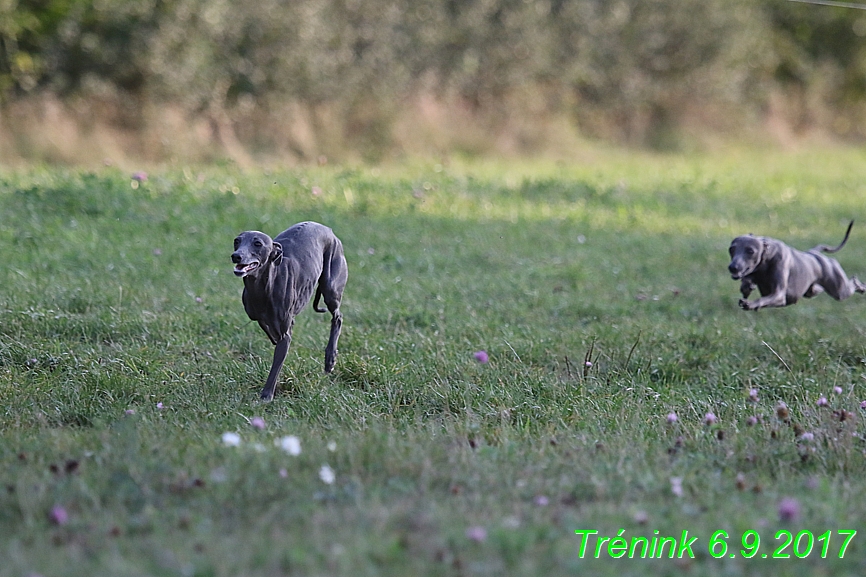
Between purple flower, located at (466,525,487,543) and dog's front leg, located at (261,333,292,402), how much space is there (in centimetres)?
195

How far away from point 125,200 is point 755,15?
709 inches

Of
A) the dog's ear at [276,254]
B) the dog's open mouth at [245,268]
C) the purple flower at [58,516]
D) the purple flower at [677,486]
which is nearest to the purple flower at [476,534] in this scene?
the purple flower at [677,486]

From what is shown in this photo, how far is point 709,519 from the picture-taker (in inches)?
135

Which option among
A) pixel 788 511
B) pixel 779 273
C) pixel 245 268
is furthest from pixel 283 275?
pixel 779 273

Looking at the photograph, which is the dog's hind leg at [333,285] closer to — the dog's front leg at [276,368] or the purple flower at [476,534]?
the dog's front leg at [276,368]

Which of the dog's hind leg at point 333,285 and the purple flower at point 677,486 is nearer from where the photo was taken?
the purple flower at point 677,486

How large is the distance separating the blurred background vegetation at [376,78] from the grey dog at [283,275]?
8266 millimetres

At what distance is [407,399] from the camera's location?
5211 millimetres

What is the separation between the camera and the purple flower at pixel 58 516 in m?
3.24

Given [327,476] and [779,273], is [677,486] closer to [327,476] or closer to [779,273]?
[327,476]

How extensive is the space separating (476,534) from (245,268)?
182 cm

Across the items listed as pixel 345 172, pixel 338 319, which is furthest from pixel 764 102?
pixel 338 319

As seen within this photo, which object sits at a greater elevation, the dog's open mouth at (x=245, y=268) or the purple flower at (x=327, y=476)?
the dog's open mouth at (x=245, y=268)

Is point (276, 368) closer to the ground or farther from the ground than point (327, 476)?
closer to the ground
